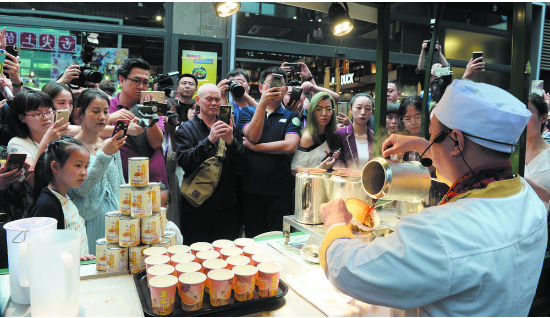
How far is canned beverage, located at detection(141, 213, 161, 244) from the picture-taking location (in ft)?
4.28

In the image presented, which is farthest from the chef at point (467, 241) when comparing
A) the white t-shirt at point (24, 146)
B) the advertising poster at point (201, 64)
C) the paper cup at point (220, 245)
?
the advertising poster at point (201, 64)

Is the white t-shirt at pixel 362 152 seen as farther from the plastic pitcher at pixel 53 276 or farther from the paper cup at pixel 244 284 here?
the plastic pitcher at pixel 53 276

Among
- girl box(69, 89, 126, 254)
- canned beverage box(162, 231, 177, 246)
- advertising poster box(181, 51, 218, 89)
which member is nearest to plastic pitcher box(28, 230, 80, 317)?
canned beverage box(162, 231, 177, 246)

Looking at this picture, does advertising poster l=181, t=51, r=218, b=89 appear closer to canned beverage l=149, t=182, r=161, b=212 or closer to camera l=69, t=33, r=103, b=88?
camera l=69, t=33, r=103, b=88

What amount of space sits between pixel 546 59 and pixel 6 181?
30.2 ft

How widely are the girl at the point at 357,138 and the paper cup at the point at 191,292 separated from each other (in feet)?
6.20

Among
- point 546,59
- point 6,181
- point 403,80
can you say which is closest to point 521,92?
point 6,181

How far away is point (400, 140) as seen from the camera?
4.75 feet

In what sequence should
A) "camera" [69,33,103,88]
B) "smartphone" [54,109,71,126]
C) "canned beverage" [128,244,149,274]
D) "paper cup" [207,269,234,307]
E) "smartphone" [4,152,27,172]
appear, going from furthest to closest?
"camera" [69,33,103,88] < "smartphone" [54,109,71,126] < "smartphone" [4,152,27,172] < "canned beverage" [128,244,149,274] < "paper cup" [207,269,234,307]

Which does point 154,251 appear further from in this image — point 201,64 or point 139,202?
point 201,64

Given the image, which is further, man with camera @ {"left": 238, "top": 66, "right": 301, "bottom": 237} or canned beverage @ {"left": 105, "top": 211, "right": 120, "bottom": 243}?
man with camera @ {"left": 238, "top": 66, "right": 301, "bottom": 237}

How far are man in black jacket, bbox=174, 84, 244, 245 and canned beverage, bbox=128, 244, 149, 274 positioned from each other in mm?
1343

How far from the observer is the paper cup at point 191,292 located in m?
1.05

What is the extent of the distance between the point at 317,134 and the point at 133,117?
1431 mm
